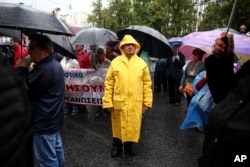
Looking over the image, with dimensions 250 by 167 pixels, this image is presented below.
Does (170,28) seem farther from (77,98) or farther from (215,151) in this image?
(215,151)

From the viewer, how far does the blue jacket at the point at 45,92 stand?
322 centimetres

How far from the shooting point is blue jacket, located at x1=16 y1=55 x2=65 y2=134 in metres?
3.22

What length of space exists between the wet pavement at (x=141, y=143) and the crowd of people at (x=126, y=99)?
0.30m

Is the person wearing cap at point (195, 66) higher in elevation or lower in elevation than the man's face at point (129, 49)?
lower

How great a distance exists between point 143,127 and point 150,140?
0.96 metres

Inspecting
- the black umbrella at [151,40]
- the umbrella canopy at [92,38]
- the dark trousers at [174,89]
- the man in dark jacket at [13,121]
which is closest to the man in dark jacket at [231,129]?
the man in dark jacket at [13,121]

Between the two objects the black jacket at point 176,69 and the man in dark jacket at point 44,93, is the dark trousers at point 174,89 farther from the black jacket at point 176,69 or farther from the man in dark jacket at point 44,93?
the man in dark jacket at point 44,93

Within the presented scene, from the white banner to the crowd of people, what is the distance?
26 centimetres

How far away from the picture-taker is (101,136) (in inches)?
251

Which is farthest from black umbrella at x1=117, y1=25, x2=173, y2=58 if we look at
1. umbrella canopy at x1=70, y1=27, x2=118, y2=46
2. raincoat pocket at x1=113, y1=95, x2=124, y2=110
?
raincoat pocket at x1=113, y1=95, x2=124, y2=110

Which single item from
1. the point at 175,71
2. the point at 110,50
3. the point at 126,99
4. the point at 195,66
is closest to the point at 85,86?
the point at 110,50

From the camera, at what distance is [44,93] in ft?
10.9

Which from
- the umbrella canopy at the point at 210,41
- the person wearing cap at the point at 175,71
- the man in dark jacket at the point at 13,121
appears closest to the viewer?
the man in dark jacket at the point at 13,121

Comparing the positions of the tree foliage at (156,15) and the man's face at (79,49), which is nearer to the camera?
the man's face at (79,49)
